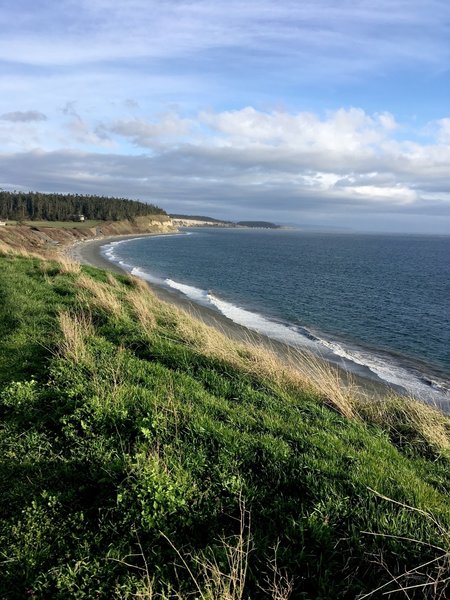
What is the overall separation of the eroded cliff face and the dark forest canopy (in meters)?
5.33

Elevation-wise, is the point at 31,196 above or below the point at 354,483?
above

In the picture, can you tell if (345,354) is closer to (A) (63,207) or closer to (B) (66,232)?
(B) (66,232)

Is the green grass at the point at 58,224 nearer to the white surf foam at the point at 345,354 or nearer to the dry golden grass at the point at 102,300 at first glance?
the white surf foam at the point at 345,354

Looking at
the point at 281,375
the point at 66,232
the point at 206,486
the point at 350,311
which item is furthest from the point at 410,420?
the point at 66,232

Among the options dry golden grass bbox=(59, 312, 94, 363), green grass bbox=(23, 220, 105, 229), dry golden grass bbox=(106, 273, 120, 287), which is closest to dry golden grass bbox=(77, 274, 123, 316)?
dry golden grass bbox=(59, 312, 94, 363)

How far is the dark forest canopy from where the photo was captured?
13362 cm

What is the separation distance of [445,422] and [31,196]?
15732 centimetres

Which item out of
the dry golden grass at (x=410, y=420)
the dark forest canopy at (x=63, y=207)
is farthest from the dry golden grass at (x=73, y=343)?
the dark forest canopy at (x=63, y=207)

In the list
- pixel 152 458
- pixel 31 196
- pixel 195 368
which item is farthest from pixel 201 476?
pixel 31 196

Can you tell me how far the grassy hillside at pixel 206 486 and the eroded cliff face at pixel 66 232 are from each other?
1577 inches

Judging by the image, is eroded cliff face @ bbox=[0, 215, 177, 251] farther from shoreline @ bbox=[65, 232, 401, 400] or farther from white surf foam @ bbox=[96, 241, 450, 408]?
Result: white surf foam @ bbox=[96, 241, 450, 408]

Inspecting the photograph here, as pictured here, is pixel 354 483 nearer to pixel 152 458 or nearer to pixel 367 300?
pixel 152 458

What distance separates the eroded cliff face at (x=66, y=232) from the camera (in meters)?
55.4

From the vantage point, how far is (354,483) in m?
4.77
